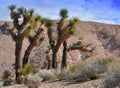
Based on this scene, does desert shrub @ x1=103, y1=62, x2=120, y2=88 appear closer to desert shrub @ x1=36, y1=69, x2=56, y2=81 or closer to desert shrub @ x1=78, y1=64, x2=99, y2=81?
desert shrub @ x1=78, y1=64, x2=99, y2=81

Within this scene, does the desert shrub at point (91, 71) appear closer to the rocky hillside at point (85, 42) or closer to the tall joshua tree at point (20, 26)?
the tall joshua tree at point (20, 26)

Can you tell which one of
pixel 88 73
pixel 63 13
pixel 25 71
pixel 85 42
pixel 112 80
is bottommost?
pixel 25 71

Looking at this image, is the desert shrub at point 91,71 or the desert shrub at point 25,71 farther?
the desert shrub at point 25,71

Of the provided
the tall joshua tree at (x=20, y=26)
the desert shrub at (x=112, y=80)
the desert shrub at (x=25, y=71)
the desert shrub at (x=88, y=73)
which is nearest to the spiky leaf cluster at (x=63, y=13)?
the tall joshua tree at (x=20, y=26)

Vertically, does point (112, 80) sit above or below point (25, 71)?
above

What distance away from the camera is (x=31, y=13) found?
26.9 meters

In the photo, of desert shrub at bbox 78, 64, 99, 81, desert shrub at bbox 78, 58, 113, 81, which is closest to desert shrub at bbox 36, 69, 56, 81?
desert shrub at bbox 78, 58, 113, 81

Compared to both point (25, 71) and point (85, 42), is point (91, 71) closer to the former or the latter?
point (25, 71)

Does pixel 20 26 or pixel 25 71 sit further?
pixel 20 26

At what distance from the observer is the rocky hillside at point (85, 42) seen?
5959 cm

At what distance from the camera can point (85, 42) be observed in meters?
67.7

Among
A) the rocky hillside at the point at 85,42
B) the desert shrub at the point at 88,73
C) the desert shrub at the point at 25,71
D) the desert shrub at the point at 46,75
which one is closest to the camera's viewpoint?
the desert shrub at the point at 88,73

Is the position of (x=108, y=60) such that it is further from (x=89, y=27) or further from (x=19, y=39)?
(x=89, y=27)

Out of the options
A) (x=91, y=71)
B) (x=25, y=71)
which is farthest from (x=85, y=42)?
(x=91, y=71)
